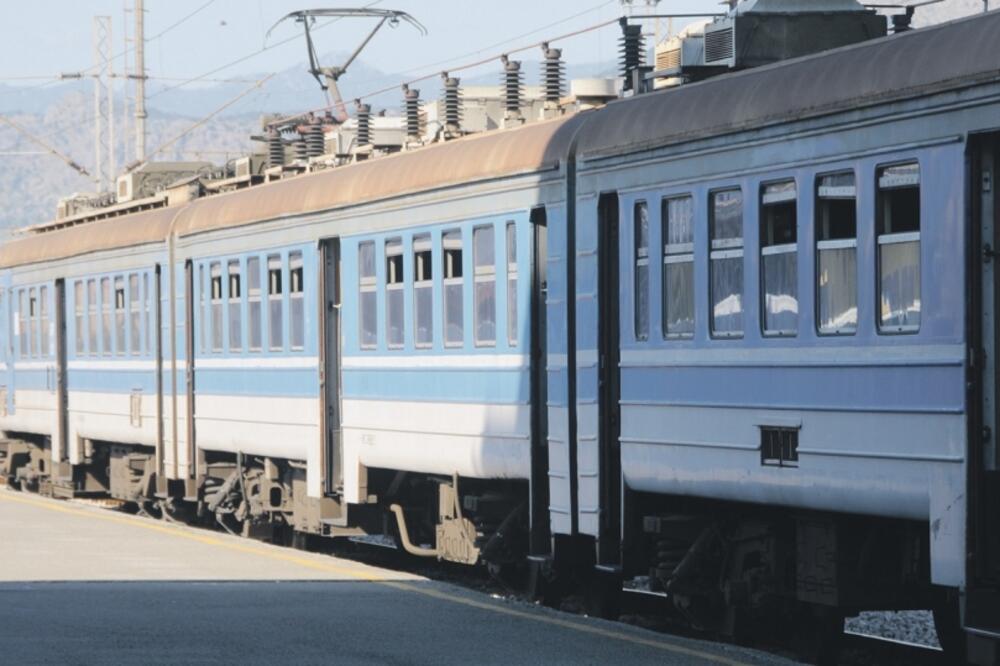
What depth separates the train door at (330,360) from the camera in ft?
63.4

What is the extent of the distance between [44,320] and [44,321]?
0.04 ft

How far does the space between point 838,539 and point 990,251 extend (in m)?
2.23

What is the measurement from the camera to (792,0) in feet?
46.6

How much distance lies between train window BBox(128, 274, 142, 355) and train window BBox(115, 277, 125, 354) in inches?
12.8

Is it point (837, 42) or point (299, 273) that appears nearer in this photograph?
point (837, 42)

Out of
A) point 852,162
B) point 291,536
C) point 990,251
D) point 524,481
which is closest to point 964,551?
point 990,251

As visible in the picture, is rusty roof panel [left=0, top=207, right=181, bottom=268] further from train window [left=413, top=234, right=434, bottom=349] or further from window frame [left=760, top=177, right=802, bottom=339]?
window frame [left=760, top=177, right=802, bottom=339]

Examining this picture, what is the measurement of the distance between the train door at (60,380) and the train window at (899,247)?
18.7 m

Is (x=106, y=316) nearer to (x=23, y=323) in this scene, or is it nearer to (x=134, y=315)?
(x=134, y=315)

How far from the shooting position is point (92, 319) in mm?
27016

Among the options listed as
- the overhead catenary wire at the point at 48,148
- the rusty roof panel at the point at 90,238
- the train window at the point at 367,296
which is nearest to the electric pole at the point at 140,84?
the overhead catenary wire at the point at 48,148

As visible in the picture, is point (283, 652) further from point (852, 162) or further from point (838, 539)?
point (852, 162)

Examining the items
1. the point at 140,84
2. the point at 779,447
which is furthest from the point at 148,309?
the point at 140,84

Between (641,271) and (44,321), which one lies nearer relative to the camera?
(641,271)
